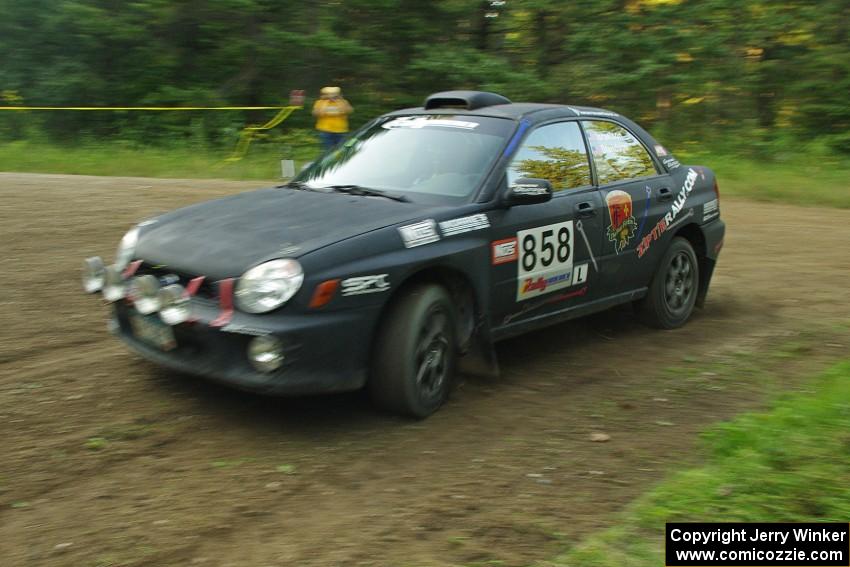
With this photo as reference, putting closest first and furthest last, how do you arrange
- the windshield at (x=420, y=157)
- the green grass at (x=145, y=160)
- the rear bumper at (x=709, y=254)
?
the windshield at (x=420, y=157), the rear bumper at (x=709, y=254), the green grass at (x=145, y=160)

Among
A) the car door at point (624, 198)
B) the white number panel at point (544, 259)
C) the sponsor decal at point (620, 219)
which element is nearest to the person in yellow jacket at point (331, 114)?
the car door at point (624, 198)

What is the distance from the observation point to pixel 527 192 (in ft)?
18.6

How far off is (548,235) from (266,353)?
2144 mm

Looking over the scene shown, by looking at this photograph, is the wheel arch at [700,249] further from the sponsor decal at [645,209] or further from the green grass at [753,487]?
the green grass at [753,487]

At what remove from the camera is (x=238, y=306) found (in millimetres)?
4758

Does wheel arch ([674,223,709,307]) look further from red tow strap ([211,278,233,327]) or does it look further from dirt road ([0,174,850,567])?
red tow strap ([211,278,233,327])

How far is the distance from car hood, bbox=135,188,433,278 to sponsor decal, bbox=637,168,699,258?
2108mm

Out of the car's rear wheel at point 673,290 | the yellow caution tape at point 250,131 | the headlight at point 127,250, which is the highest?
the yellow caution tape at point 250,131

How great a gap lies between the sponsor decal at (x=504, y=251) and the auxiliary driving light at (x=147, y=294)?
188 cm

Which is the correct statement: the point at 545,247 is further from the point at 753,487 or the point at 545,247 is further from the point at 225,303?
the point at 753,487

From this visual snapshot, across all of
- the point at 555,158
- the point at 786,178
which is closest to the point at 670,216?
the point at 555,158

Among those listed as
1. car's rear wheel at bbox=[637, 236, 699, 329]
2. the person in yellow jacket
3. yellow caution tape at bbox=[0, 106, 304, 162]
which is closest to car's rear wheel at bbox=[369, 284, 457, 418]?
car's rear wheel at bbox=[637, 236, 699, 329]

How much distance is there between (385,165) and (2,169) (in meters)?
14.7

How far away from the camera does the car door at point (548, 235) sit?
5785 mm
